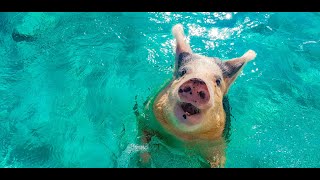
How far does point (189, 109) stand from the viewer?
14.8ft

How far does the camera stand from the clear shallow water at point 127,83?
5.75m

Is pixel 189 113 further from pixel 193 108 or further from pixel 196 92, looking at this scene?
pixel 196 92

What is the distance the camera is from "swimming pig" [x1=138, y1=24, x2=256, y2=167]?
169 inches

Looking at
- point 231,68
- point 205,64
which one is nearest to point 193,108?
point 205,64

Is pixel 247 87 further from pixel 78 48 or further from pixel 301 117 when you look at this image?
pixel 78 48

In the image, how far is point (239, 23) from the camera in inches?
341

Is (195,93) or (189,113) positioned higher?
(195,93)

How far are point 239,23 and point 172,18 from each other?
1518 mm

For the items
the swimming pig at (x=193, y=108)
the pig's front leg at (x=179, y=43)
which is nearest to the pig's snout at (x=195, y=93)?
the swimming pig at (x=193, y=108)

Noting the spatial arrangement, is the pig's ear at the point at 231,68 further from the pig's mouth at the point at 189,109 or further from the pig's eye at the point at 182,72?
the pig's mouth at the point at 189,109

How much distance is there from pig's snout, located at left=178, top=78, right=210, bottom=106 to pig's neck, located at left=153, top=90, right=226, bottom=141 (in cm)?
59

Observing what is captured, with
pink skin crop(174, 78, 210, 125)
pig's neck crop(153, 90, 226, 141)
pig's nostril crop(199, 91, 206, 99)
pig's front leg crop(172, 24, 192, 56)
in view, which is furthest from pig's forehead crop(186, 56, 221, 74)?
pig's nostril crop(199, 91, 206, 99)

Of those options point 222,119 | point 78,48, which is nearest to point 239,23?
point 78,48

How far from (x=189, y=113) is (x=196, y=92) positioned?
0.46 meters
